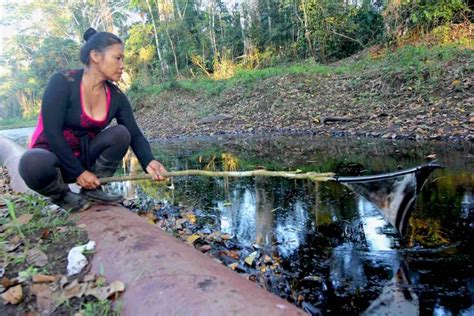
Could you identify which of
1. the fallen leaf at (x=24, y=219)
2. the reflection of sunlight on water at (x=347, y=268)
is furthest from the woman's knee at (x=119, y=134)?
the reflection of sunlight on water at (x=347, y=268)

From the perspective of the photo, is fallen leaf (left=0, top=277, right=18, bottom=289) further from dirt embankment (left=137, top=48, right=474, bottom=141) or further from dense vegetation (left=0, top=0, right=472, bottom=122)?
dense vegetation (left=0, top=0, right=472, bottom=122)

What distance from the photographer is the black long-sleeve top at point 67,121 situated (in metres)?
2.46

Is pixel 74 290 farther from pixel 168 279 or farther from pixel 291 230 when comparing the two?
pixel 291 230

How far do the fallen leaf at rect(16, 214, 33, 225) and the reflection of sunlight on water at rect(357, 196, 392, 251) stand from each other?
233 cm

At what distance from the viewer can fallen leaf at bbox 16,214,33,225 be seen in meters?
2.38

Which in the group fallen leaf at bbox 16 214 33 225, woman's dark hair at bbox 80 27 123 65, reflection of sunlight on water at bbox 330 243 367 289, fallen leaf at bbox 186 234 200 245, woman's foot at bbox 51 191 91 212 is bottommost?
reflection of sunlight on water at bbox 330 243 367 289

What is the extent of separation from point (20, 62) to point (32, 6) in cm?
884

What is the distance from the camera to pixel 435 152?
Answer: 557cm

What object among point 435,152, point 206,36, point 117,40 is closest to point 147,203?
point 117,40

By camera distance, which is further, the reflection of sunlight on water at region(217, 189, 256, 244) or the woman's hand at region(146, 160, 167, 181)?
the reflection of sunlight on water at region(217, 189, 256, 244)

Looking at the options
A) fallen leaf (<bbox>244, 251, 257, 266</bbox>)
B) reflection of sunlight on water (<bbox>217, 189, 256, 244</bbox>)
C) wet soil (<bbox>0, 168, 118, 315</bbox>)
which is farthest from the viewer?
reflection of sunlight on water (<bbox>217, 189, 256, 244</bbox>)

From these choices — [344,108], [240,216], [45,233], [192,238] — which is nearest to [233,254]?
[192,238]

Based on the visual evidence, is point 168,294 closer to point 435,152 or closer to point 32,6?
point 435,152

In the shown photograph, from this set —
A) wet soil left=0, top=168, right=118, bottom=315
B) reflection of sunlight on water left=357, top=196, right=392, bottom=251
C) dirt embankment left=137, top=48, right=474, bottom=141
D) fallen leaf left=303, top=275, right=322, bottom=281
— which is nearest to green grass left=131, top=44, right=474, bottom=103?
dirt embankment left=137, top=48, right=474, bottom=141
